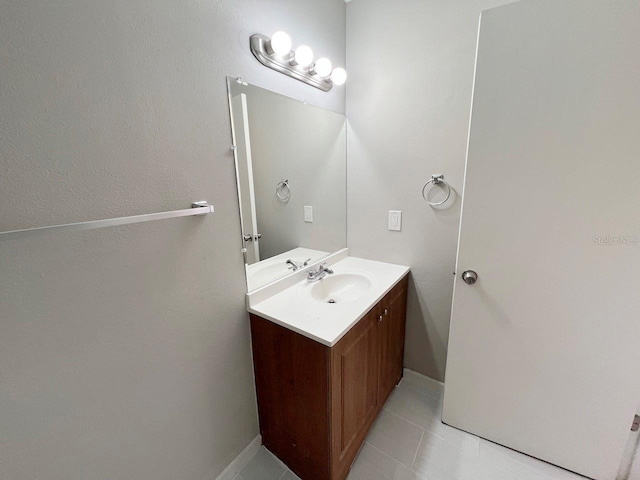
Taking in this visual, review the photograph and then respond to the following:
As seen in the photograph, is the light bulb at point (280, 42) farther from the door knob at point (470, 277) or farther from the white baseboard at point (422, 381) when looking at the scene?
the white baseboard at point (422, 381)

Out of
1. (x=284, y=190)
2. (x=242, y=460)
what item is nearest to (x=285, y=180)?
(x=284, y=190)

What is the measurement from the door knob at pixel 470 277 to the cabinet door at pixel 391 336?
385mm

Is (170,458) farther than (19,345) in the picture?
Yes

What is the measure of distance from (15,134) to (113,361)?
671mm

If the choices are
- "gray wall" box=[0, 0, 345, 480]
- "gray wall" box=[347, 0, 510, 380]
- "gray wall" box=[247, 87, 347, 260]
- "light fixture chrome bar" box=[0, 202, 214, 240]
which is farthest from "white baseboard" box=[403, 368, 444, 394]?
"light fixture chrome bar" box=[0, 202, 214, 240]

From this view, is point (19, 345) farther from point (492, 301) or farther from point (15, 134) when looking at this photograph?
point (492, 301)

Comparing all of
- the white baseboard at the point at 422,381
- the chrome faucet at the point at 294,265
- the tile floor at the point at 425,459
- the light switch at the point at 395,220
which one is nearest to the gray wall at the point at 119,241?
the chrome faucet at the point at 294,265

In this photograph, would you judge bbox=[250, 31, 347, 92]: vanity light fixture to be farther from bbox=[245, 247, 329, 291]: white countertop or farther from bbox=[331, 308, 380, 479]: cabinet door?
bbox=[331, 308, 380, 479]: cabinet door

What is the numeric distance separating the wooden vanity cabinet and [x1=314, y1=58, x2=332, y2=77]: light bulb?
123 centimetres

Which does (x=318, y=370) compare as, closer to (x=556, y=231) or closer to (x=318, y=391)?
(x=318, y=391)

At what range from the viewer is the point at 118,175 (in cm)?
79

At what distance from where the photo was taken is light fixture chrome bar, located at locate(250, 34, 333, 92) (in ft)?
3.66

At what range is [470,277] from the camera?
4.14 feet

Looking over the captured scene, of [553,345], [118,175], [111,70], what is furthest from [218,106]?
[553,345]
